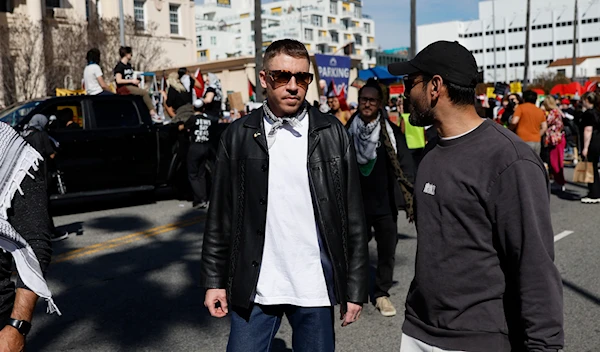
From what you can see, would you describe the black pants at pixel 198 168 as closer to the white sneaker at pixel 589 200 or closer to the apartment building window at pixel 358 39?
the white sneaker at pixel 589 200

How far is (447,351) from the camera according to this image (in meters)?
2.31

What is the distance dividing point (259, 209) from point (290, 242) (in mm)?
194

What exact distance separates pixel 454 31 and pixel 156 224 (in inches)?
4885

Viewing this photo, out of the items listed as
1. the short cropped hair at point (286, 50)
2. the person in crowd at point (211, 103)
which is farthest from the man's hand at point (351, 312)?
the person in crowd at point (211, 103)

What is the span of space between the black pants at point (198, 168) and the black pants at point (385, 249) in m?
5.91

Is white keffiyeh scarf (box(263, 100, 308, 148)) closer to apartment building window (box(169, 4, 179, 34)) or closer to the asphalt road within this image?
the asphalt road

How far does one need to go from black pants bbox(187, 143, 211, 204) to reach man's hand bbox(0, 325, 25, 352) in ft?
28.4

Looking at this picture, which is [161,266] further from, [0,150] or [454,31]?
[454,31]

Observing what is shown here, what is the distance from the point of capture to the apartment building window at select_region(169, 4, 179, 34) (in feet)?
171

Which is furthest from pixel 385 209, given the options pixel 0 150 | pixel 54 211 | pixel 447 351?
pixel 54 211

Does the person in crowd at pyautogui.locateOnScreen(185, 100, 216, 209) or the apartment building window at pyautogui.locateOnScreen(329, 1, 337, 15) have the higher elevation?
the apartment building window at pyautogui.locateOnScreen(329, 1, 337, 15)

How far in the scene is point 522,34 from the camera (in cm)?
11819

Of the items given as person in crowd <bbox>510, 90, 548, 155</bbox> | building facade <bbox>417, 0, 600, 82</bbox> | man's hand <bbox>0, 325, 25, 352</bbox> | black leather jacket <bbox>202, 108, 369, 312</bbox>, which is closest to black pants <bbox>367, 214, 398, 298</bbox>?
Answer: black leather jacket <bbox>202, 108, 369, 312</bbox>

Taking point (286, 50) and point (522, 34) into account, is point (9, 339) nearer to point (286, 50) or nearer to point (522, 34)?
point (286, 50)
